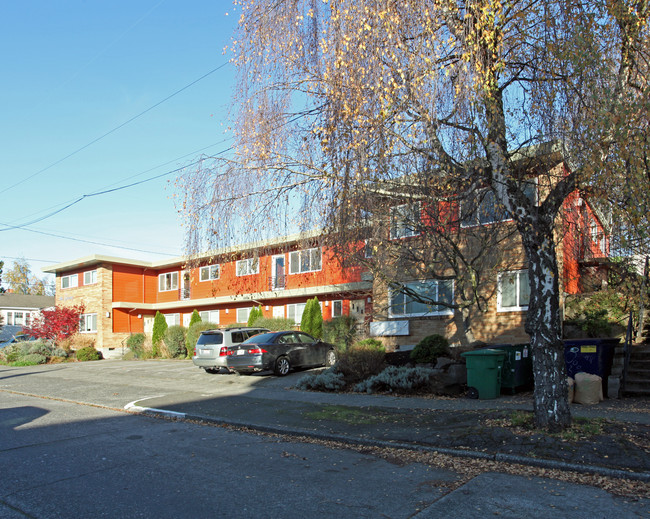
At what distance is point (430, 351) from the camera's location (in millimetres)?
14141

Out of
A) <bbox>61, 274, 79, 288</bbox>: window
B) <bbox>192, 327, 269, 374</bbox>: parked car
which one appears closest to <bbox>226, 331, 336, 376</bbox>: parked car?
<bbox>192, 327, 269, 374</bbox>: parked car

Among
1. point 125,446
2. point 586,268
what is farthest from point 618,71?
point 586,268

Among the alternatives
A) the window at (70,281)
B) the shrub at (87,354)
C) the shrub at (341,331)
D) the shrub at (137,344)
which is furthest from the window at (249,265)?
the window at (70,281)

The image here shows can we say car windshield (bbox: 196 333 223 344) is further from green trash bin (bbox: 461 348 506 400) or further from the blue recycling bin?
the blue recycling bin

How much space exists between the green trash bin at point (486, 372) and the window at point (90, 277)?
29428 millimetres

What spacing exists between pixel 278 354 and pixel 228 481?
10.7 meters

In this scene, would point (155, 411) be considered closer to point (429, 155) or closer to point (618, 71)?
point (429, 155)

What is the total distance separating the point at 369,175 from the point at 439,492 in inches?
173

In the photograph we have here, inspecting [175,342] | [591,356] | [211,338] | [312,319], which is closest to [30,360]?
[175,342]

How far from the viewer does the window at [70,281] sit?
36844 millimetres

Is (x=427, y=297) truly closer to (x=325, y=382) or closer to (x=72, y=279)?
(x=325, y=382)

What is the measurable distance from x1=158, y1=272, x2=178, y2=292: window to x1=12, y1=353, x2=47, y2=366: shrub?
29.6 ft

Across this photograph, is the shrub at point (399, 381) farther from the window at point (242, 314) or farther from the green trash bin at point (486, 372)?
the window at point (242, 314)

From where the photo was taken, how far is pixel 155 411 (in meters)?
11.1
